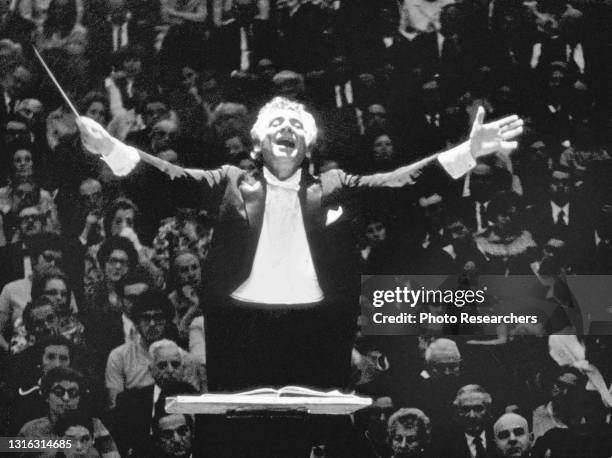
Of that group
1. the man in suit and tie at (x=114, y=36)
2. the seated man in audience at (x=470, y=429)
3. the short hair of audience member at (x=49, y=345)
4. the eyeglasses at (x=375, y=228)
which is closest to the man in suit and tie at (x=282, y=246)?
the eyeglasses at (x=375, y=228)

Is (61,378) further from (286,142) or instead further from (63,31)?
(63,31)

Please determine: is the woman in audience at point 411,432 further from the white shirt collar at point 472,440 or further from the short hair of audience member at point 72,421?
the short hair of audience member at point 72,421

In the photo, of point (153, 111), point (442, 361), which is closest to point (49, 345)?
point (153, 111)

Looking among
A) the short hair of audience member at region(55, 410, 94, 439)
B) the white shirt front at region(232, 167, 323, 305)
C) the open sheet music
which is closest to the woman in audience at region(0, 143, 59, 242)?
the short hair of audience member at region(55, 410, 94, 439)

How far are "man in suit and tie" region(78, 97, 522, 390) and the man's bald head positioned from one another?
728mm

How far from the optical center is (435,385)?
4199 mm

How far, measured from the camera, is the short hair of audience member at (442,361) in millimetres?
4211

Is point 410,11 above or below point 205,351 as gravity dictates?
above

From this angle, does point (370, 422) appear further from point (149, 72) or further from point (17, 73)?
point (17, 73)

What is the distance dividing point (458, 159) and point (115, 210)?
1582 millimetres

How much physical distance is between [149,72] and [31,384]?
1528mm

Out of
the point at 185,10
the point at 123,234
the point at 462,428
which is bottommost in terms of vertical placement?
the point at 462,428

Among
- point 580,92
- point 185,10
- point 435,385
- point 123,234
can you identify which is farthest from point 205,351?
point 580,92

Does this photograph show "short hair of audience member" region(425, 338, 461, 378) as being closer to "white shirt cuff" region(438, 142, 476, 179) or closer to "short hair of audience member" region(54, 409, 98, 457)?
"white shirt cuff" region(438, 142, 476, 179)
